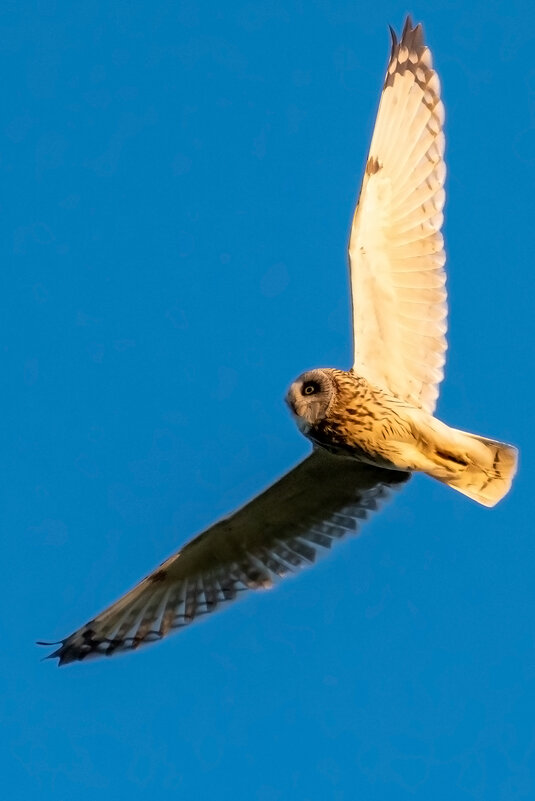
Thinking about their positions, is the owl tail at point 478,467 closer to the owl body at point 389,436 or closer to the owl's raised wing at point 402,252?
the owl body at point 389,436

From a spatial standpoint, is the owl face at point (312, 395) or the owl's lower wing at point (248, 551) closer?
the owl face at point (312, 395)

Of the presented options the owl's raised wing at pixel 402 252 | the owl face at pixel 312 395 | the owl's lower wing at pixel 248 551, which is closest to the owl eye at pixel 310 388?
the owl face at pixel 312 395

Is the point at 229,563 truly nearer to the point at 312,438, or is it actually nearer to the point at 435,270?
the point at 312,438

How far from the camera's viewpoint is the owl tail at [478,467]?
18.7 ft

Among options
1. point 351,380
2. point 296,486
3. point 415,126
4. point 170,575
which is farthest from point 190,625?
point 415,126

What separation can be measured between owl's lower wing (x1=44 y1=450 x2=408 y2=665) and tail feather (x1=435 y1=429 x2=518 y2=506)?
0.56 meters

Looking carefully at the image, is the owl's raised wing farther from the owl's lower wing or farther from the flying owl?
the owl's lower wing

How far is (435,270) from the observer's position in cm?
610

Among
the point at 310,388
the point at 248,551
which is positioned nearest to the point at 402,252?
the point at 310,388

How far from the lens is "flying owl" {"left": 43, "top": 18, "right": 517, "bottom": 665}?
5633mm

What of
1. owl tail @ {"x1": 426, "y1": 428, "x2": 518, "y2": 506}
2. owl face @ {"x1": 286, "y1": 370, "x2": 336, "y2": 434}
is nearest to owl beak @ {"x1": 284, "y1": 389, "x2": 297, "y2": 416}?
owl face @ {"x1": 286, "y1": 370, "x2": 336, "y2": 434}

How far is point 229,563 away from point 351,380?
120 cm

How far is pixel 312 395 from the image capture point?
5.55 meters

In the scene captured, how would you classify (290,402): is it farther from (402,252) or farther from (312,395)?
(402,252)
